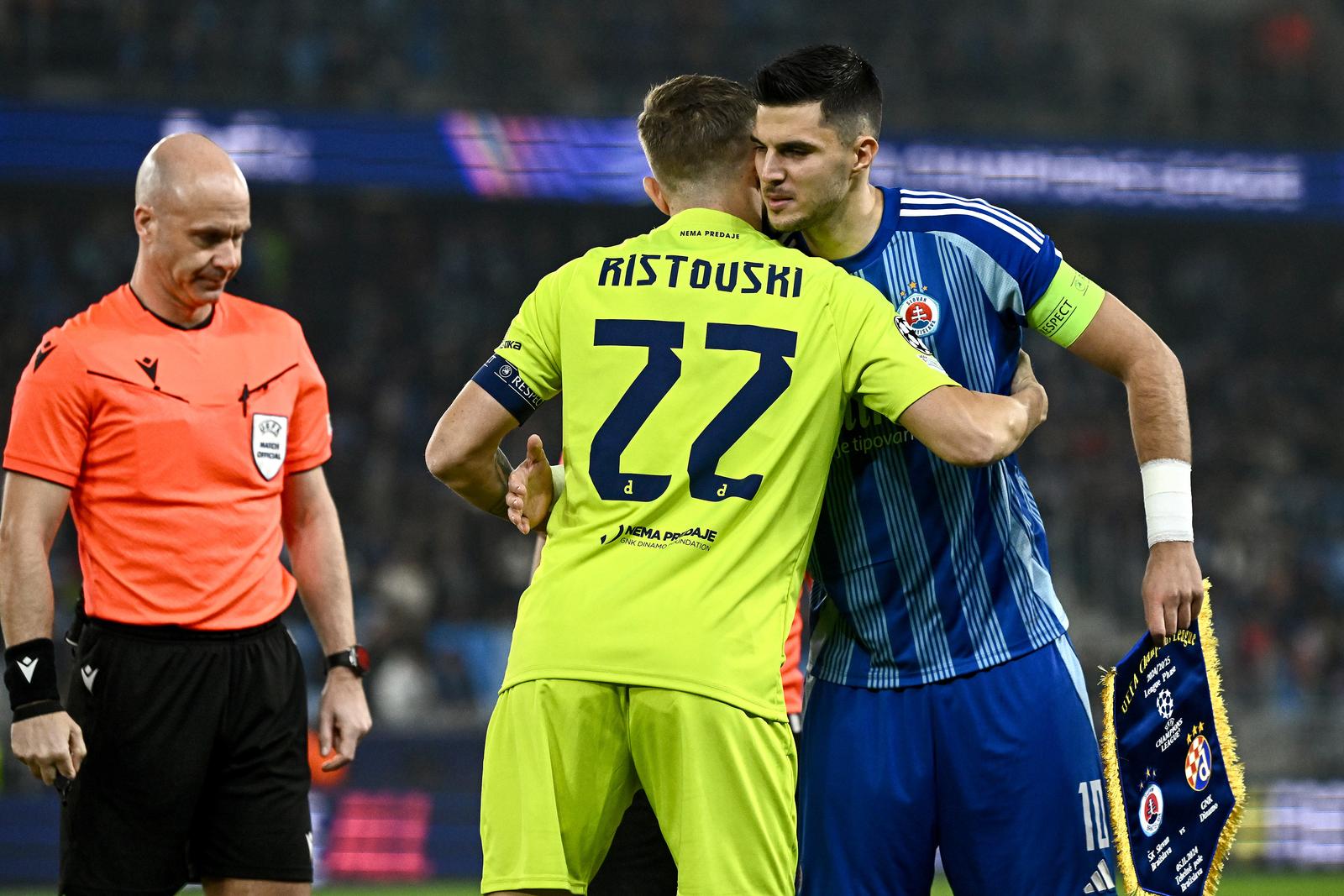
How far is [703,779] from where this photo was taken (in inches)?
115

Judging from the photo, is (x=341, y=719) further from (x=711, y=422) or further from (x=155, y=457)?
(x=711, y=422)

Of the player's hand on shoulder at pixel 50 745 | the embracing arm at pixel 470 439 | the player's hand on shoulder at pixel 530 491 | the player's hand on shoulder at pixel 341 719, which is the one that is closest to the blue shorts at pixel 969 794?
the player's hand on shoulder at pixel 530 491

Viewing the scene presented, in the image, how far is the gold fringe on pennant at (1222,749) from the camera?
340cm

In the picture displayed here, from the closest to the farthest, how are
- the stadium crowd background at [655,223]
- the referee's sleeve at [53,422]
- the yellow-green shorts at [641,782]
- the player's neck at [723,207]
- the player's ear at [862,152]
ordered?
the yellow-green shorts at [641,782] < the player's neck at [723,207] < the player's ear at [862,152] < the referee's sleeve at [53,422] < the stadium crowd background at [655,223]

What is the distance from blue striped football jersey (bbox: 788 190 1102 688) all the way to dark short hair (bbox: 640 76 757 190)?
403 mm

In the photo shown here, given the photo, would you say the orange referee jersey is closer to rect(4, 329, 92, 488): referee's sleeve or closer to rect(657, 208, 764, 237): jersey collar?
rect(4, 329, 92, 488): referee's sleeve

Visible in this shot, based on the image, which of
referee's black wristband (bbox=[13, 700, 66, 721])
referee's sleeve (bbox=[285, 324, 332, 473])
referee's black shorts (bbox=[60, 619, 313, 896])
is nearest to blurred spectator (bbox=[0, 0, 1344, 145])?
referee's sleeve (bbox=[285, 324, 332, 473])

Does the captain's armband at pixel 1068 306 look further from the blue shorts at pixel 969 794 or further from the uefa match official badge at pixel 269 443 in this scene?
the uefa match official badge at pixel 269 443

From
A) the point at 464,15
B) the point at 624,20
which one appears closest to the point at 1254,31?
the point at 624,20

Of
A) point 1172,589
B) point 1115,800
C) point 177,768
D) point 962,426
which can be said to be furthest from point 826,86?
point 177,768

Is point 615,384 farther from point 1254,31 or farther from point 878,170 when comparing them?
point 1254,31

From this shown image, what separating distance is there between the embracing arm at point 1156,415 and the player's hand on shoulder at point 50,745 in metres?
2.39

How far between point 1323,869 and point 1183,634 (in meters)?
8.47

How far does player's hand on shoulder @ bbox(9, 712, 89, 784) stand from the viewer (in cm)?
369
